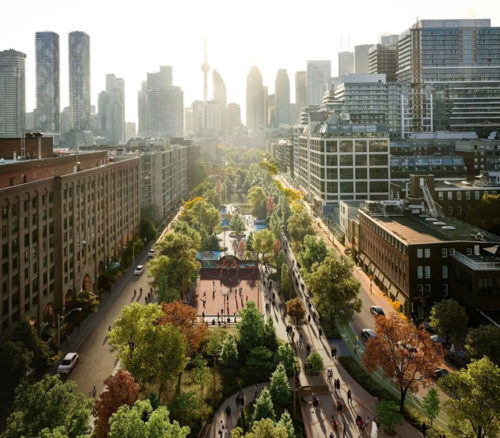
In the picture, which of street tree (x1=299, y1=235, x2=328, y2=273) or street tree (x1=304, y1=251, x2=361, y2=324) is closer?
street tree (x1=304, y1=251, x2=361, y2=324)

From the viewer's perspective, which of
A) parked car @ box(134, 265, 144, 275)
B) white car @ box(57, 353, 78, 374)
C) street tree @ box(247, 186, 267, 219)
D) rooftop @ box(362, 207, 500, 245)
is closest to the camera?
white car @ box(57, 353, 78, 374)

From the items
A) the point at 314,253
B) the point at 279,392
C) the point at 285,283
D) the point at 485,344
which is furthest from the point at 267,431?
the point at 314,253

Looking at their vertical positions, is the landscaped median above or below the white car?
below

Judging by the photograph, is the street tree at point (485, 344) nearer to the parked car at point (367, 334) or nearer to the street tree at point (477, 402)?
the street tree at point (477, 402)

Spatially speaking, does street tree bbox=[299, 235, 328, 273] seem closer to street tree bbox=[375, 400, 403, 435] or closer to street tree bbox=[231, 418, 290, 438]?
street tree bbox=[375, 400, 403, 435]

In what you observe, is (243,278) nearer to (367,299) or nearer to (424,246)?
(367,299)

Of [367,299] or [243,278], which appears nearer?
[367,299]

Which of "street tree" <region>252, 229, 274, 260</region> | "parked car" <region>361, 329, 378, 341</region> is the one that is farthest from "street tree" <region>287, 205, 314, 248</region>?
"parked car" <region>361, 329, 378, 341</region>

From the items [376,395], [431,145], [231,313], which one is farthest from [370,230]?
[431,145]
